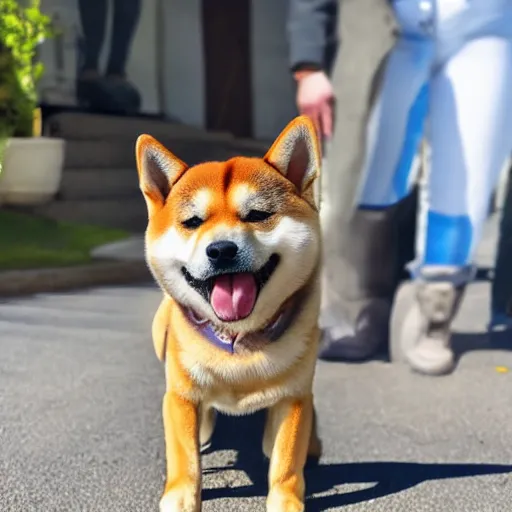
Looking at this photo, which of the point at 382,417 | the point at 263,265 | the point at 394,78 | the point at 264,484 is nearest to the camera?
the point at 263,265

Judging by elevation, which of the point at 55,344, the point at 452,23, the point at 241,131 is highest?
the point at 452,23

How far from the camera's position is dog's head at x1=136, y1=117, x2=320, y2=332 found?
928 mm

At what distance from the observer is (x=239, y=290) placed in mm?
944

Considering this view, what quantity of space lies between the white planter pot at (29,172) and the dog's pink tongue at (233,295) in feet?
2.24

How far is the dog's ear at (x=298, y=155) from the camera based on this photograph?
3.20 feet

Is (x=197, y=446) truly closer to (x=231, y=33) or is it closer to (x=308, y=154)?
(x=308, y=154)

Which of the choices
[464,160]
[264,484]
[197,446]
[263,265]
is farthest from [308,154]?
[464,160]

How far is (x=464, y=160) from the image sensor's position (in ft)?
5.12

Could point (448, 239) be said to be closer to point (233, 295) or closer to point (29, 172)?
point (233, 295)

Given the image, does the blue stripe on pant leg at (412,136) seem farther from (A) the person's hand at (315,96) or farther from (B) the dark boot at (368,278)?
(A) the person's hand at (315,96)

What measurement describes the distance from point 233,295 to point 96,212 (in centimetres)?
70

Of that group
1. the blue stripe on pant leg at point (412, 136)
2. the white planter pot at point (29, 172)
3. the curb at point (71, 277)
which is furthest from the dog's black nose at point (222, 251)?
the blue stripe on pant leg at point (412, 136)

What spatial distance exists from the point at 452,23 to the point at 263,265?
2.95ft

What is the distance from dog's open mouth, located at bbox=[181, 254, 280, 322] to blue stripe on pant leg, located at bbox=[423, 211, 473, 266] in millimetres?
756
